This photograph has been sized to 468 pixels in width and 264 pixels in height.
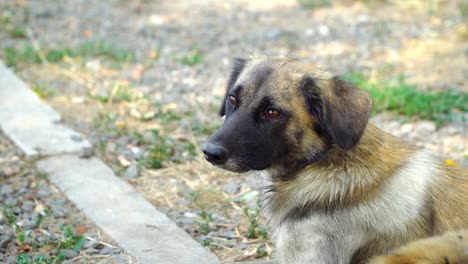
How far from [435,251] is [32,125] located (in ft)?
13.5

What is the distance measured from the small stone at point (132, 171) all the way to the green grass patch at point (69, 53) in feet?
8.18

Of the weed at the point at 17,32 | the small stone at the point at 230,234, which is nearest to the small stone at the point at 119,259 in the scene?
the small stone at the point at 230,234

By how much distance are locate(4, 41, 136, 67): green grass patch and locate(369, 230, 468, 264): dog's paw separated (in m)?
5.24

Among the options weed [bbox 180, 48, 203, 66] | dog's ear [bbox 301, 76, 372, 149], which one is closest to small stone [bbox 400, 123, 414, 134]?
weed [bbox 180, 48, 203, 66]

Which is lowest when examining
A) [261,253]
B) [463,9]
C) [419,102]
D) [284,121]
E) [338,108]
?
[261,253]

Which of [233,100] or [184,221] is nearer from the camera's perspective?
[233,100]

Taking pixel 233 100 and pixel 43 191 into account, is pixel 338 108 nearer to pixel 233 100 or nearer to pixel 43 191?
pixel 233 100

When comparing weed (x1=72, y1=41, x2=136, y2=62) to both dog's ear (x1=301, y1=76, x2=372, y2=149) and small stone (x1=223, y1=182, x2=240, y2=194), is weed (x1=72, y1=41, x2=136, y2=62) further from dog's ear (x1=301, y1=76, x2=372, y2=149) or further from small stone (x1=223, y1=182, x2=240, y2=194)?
dog's ear (x1=301, y1=76, x2=372, y2=149)

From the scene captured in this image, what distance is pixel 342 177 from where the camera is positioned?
13.4 feet

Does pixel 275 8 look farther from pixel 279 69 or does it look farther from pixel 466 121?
pixel 279 69

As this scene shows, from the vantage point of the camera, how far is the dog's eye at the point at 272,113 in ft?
13.6

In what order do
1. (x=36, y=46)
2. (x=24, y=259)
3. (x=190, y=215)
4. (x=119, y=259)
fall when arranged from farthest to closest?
(x=36, y=46)
(x=190, y=215)
(x=119, y=259)
(x=24, y=259)

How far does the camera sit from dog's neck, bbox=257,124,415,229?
4051 mm

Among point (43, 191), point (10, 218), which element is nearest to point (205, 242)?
point (10, 218)
